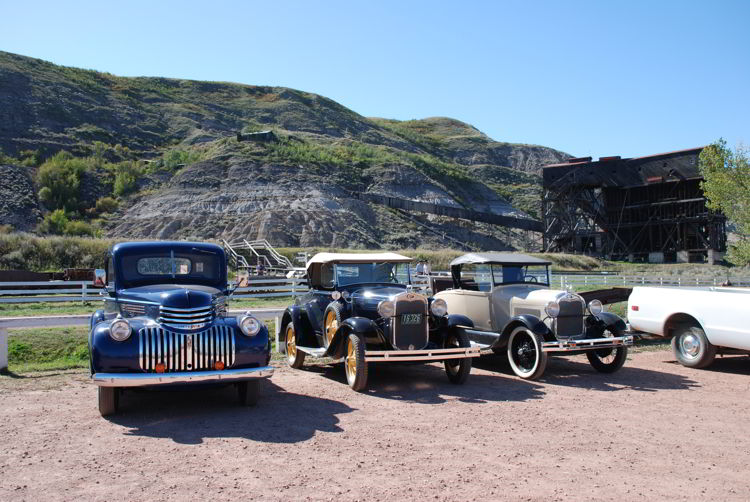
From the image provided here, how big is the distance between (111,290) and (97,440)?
260 cm

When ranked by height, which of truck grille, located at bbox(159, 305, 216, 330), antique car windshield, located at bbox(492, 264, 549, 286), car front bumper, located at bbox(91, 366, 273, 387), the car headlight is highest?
antique car windshield, located at bbox(492, 264, 549, 286)

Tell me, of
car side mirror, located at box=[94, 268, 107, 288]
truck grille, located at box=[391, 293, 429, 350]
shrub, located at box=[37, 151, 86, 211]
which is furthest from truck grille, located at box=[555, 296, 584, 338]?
shrub, located at box=[37, 151, 86, 211]

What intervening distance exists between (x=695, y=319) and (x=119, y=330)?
972 cm

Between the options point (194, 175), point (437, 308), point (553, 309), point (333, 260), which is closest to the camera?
point (437, 308)

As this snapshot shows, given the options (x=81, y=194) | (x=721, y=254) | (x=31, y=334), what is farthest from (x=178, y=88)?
(x=31, y=334)

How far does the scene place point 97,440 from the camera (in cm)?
625

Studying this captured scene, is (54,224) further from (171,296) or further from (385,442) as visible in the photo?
(385,442)

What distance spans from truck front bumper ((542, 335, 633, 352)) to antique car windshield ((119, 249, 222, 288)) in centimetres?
538

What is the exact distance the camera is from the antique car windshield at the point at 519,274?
1127 cm

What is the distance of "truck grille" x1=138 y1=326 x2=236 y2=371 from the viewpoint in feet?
22.7

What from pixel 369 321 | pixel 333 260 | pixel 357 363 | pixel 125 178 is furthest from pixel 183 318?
pixel 125 178

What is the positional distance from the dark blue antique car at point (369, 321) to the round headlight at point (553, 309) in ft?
4.66

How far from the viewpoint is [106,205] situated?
57.9 m

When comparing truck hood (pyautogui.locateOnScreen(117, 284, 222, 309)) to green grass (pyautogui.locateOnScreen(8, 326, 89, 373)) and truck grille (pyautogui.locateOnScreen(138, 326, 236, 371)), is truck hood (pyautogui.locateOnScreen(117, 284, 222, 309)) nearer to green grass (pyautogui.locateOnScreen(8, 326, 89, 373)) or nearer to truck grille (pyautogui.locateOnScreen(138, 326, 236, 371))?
truck grille (pyautogui.locateOnScreen(138, 326, 236, 371))
